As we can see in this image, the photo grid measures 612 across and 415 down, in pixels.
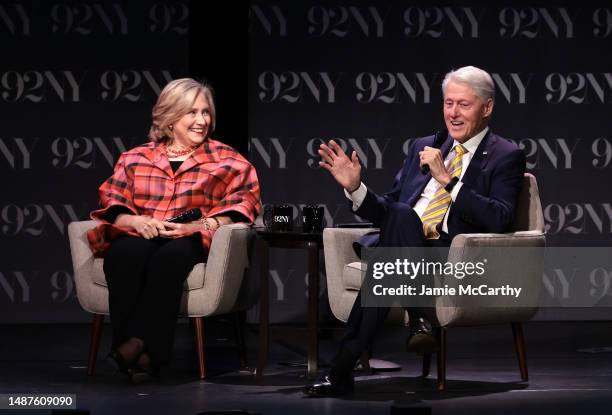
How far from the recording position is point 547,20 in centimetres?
681

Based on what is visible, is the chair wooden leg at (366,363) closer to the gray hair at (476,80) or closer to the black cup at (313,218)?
the black cup at (313,218)

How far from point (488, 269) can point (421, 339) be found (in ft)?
1.67

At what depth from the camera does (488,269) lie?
4.52 meters

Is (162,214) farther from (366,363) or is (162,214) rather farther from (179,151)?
(366,363)

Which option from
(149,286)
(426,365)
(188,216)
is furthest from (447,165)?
(149,286)

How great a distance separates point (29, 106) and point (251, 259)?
227 cm

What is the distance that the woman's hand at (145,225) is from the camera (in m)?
4.80

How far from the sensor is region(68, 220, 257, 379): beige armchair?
4.74m

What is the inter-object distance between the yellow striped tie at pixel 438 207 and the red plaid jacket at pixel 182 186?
85cm

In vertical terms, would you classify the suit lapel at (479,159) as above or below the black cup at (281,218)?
above

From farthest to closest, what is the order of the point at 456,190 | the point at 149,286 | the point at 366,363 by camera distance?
the point at 366,363 < the point at 149,286 < the point at 456,190

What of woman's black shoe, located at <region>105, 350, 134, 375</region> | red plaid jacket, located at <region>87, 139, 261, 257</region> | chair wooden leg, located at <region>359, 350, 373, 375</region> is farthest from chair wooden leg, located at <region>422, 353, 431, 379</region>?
woman's black shoe, located at <region>105, 350, 134, 375</region>

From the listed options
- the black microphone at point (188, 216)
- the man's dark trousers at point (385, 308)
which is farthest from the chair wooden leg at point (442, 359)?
the black microphone at point (188, 216)

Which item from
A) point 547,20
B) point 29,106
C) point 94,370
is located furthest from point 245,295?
point 547,20
